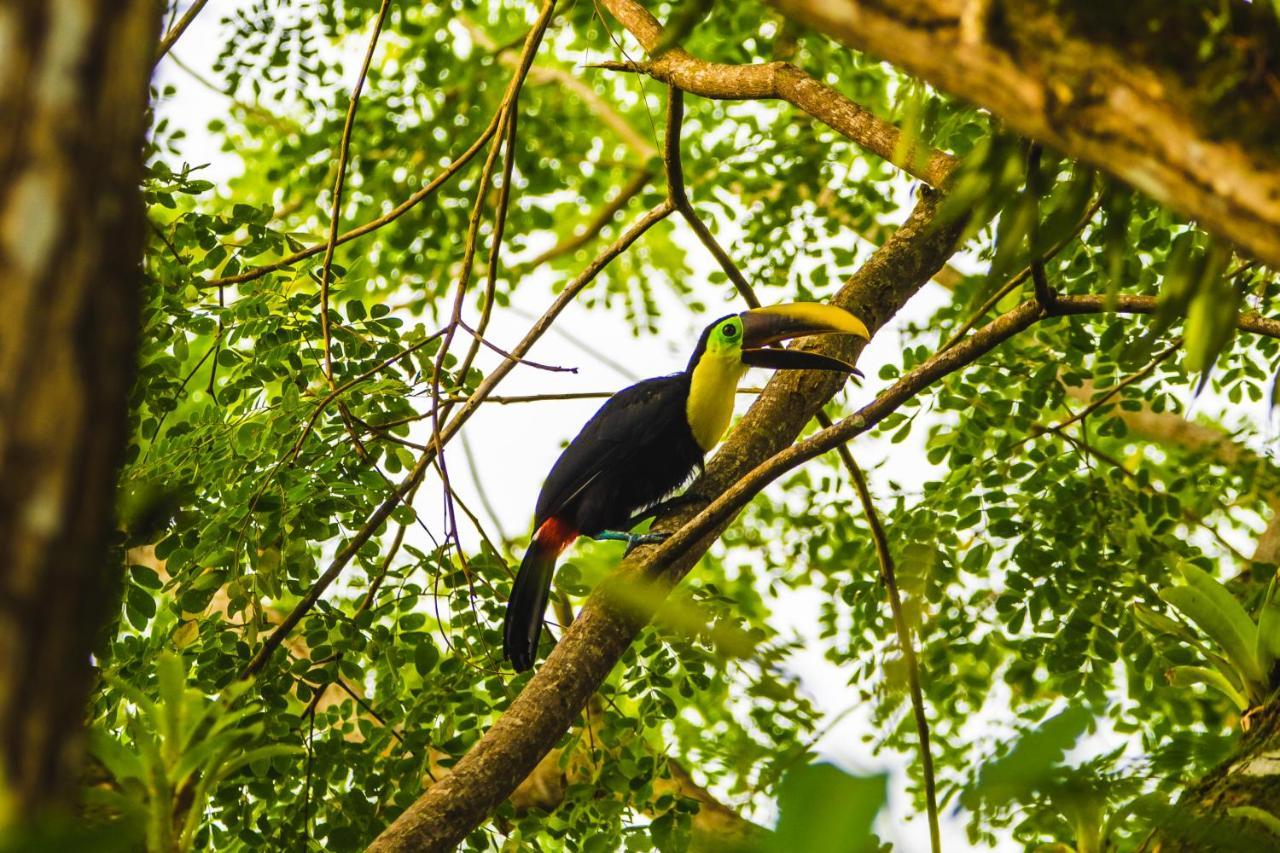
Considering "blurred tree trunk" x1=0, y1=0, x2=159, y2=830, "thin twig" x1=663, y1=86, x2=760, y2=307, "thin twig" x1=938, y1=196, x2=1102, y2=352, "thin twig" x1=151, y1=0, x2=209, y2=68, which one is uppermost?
"thin twig" x1=151, y1=0, x2=209, y2=68

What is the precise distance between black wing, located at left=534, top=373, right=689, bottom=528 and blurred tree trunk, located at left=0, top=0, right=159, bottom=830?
3.37m

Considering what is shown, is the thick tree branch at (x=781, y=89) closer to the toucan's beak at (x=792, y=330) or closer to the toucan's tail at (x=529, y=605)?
the toucan's beak at (x=792, y=330)

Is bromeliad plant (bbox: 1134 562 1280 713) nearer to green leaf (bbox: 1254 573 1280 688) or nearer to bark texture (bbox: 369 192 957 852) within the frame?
green leaf (bbox: 1254 573 1280 688)

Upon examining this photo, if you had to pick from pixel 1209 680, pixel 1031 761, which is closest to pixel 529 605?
pixel 1209 680

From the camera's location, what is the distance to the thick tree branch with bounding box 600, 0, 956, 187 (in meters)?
3.12

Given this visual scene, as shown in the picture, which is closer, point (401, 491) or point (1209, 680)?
point (1209, 680)

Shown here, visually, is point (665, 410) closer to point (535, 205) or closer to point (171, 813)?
point (535, 205)

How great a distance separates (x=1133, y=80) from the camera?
1071mm

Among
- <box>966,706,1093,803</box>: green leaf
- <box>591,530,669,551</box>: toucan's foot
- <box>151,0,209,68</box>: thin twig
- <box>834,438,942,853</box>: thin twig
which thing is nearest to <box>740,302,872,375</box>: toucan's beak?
<box>834,438,942,853</box>: thin twig

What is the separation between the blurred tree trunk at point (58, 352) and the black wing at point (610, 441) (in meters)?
3.37

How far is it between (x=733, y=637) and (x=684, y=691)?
6.90 ft

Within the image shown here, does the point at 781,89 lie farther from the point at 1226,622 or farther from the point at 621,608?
the point at 1226,622

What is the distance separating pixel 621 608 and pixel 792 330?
145 centimetres

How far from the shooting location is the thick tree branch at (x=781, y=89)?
10.2 feet
